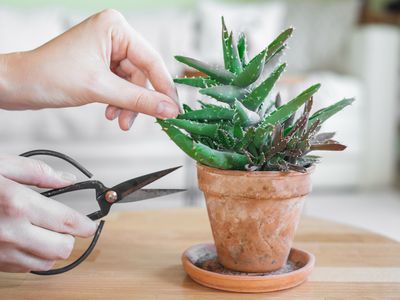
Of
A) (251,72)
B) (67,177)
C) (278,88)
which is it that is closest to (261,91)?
(251,72)

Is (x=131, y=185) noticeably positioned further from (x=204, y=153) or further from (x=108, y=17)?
(x=108, y=17)

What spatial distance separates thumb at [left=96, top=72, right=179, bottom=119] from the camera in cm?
95

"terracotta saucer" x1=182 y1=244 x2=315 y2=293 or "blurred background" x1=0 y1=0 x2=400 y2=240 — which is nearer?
"terracotta saucer" x1=182 y1=244 x2=315 y2=293

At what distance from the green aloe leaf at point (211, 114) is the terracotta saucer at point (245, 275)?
0.21 meters

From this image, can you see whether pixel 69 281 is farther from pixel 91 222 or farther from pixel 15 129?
pixel 15 129

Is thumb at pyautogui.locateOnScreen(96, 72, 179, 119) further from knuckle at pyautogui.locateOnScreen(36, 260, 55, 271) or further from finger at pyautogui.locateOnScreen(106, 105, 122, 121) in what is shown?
knuckle at pyautogui.locateOnScreen(36, 260, 55, 271)

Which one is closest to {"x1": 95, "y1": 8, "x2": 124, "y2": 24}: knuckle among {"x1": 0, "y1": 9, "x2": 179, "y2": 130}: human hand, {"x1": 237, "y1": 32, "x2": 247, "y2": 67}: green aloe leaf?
{"x1": 0, "y1": 9, "x2": 179, "y2": 130}: human hand

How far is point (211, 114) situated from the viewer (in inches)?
34.2

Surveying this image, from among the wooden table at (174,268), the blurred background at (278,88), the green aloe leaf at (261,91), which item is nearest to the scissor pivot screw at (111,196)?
the wooden table at (174,268)

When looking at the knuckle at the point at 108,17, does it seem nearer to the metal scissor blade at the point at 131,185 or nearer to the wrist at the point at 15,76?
the wrist at the point at 15,76

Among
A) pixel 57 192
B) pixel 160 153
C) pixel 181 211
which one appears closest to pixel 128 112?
pixel 57 192

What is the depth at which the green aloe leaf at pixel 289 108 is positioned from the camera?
0.81 m

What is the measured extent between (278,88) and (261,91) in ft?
7.59

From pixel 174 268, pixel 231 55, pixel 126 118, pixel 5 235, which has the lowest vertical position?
pixel 174 268
